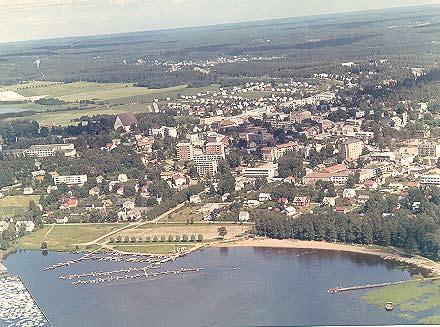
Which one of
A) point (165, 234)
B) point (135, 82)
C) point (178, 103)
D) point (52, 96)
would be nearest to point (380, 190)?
point (165, 234)

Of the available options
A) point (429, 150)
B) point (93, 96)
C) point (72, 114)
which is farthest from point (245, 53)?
point (429, 150)

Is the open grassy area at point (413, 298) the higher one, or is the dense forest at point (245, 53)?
the dense forest at point (245, 53)

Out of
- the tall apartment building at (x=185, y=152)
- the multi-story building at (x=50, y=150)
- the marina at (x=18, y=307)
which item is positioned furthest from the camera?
the multi-story building at (x=50, y=150)

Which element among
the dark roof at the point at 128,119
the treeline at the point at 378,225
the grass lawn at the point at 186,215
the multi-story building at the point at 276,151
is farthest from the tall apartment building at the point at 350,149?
the dark roof at the point at 128,119

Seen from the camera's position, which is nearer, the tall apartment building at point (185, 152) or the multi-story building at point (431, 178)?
the multi-story building at point (431, 178)

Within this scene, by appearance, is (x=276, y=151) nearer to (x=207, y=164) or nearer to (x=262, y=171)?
(x=262, y=171)

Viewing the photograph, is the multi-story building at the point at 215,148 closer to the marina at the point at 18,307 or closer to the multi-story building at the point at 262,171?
the multi-story building at the point at 262,171
